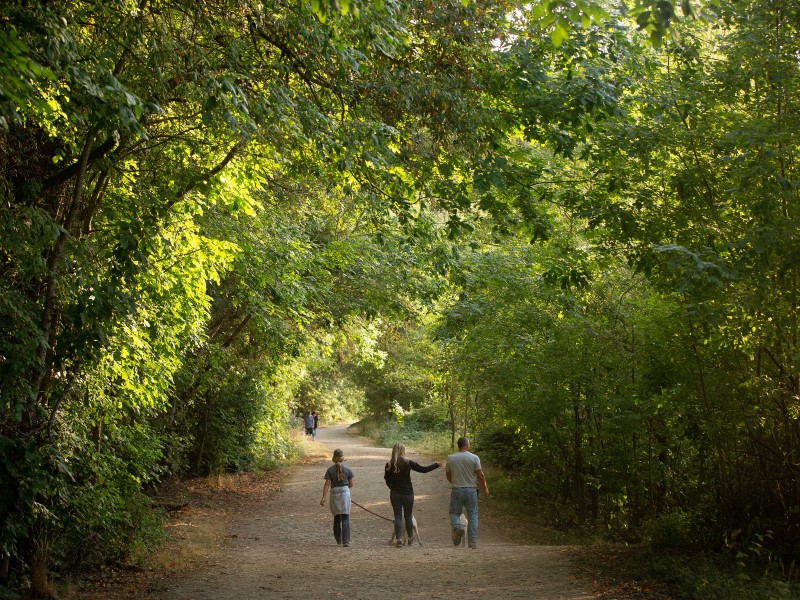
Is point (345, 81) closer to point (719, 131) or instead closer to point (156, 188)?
point (156, 188)

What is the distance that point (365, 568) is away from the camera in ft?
33.2

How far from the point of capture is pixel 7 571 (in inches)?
314

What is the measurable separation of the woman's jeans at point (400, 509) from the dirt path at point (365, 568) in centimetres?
30

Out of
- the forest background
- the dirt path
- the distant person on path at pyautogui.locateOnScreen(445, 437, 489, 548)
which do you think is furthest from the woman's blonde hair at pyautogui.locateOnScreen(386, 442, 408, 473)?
the forest background

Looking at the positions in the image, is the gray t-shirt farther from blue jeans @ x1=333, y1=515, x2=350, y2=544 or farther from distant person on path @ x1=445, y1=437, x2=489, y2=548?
blue jeans @ x1=333, y1=515, x2=350, y2=544

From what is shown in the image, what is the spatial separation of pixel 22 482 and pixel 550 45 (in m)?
7.88

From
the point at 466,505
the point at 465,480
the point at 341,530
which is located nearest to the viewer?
the point at 465,480

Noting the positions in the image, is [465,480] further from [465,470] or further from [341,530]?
[341,530]

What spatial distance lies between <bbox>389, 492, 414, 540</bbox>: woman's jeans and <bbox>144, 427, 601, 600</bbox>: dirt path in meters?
0.30

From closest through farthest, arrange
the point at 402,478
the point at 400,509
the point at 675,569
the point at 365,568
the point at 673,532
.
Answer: the point at 675,569, the point at 673,532, the point at 365,568, the point at 402,478, the point at 400,509

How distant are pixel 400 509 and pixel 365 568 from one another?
263 centimetres

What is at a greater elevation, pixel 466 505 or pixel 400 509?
pixel 466 505

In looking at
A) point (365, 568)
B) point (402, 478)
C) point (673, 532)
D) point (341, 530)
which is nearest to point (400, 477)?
point (402, 478)

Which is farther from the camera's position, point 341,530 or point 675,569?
point 341,530
